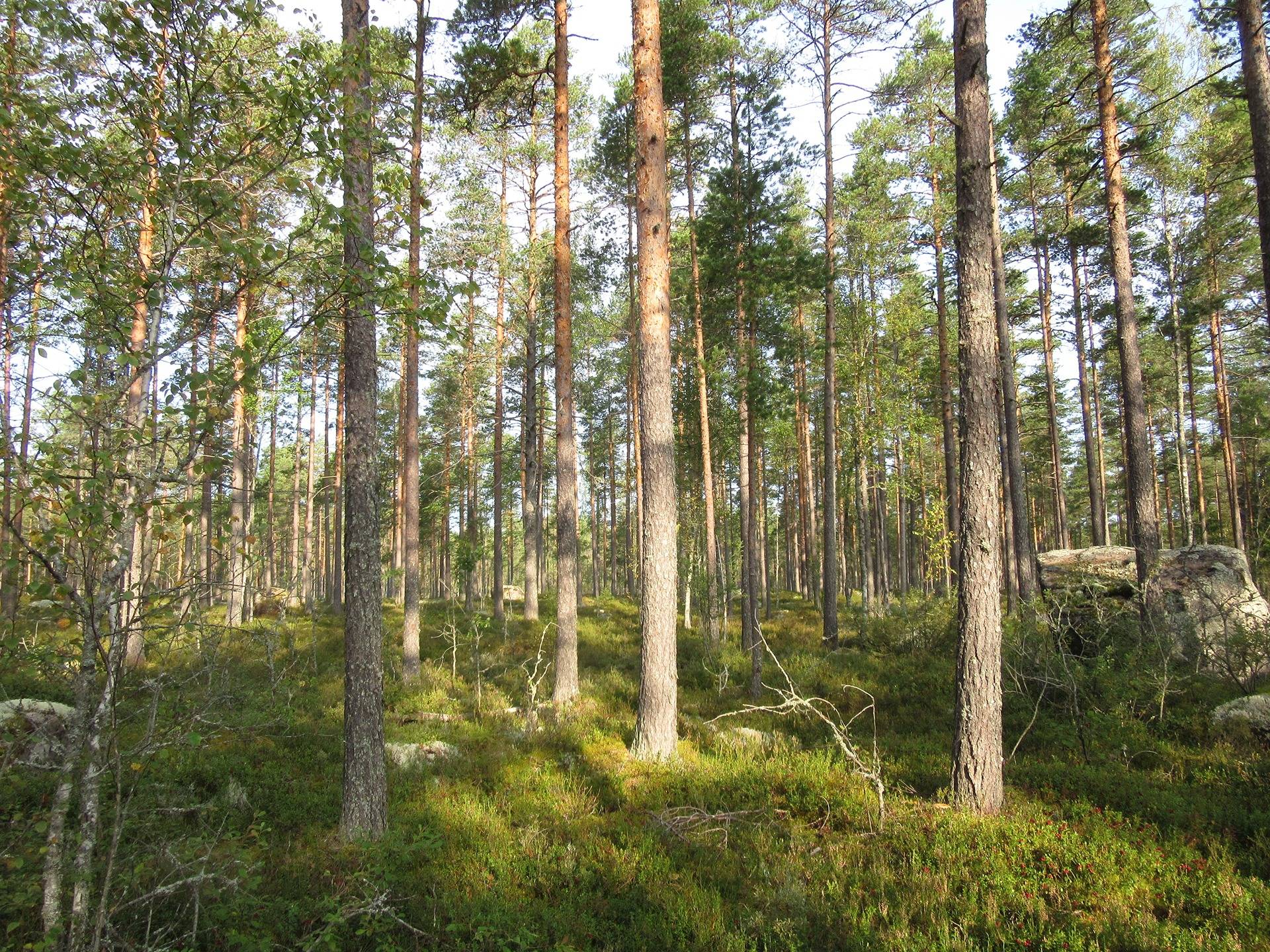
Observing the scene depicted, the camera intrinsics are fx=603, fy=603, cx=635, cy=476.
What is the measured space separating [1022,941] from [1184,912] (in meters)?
1.33

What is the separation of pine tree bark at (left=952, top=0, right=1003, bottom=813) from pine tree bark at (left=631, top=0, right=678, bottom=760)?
3289mm

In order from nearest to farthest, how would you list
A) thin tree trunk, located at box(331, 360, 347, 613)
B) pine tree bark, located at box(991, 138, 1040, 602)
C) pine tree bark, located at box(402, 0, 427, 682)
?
1. pine tree bark, located at box(402, 0, 427, 682)
2. pine tree bark, located at box(991, 138, 1040, 602)
3. thin tree trunk, located at box(331, 360, 347, 613)

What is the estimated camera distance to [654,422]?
7941 mm

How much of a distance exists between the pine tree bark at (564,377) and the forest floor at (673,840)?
2394mm

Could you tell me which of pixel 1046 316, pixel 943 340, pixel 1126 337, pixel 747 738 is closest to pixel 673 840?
pixel 747 738

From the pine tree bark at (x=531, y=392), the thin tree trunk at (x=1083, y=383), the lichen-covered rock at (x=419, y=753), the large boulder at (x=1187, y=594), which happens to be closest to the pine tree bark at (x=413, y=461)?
the lichen-covered rock at (x=419, y=753)

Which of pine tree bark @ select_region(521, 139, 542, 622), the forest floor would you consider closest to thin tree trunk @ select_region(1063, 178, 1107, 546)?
the forest floor

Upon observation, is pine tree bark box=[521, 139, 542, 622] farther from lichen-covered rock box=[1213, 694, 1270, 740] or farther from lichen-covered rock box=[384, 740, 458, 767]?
lichen-covered rock box=[1213, 694, 1270, 740]

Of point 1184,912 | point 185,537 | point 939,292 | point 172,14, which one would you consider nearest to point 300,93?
point 172,14

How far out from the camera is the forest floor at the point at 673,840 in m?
4.05

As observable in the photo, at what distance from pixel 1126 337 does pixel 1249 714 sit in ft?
23.6

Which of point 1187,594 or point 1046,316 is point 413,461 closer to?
point 1187,594

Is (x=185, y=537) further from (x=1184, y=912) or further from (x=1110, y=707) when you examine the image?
(x=1110, y=707)

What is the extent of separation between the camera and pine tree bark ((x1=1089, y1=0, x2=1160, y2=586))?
10.6 metres
